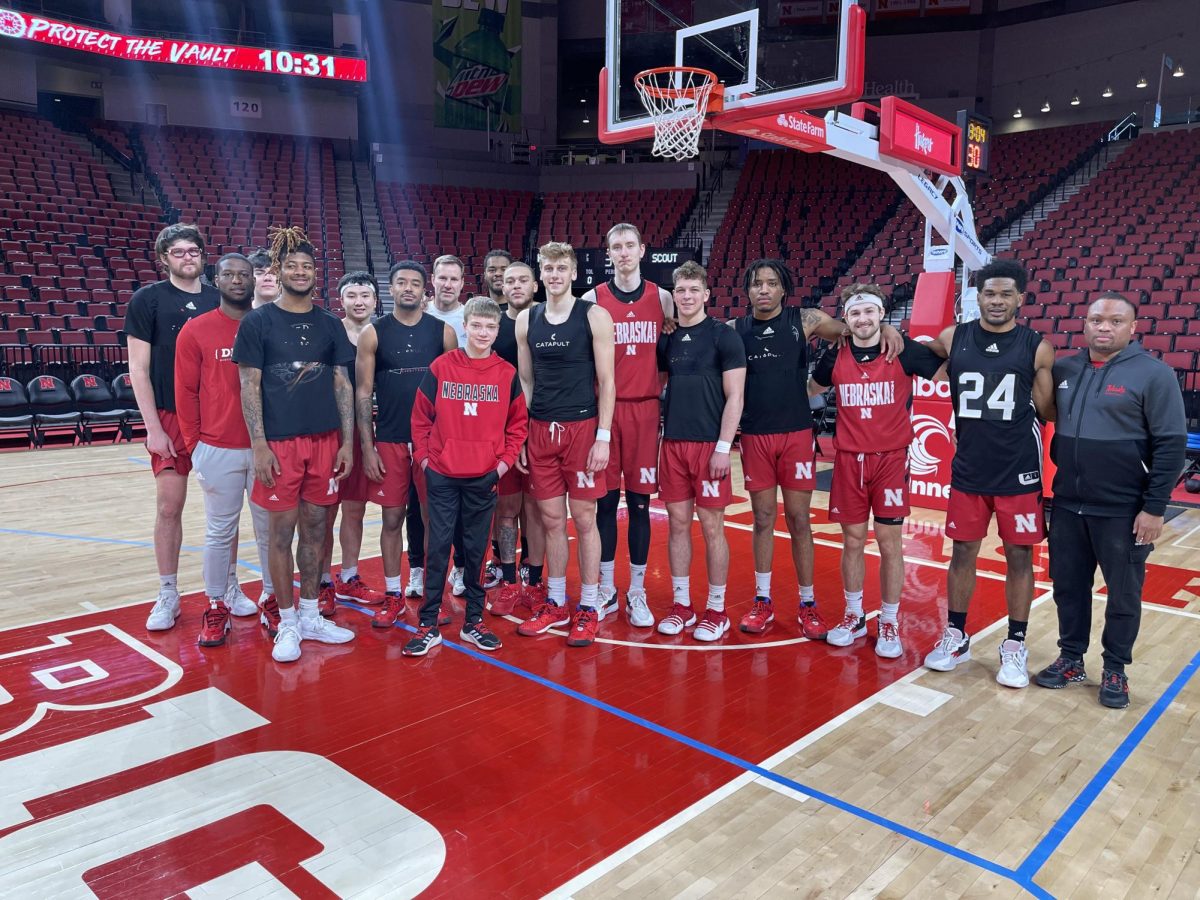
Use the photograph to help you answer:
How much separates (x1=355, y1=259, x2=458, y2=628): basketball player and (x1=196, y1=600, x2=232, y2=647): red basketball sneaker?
2.46 feet

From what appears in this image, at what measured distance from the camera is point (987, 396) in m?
3.78

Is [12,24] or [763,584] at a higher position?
[12,24]

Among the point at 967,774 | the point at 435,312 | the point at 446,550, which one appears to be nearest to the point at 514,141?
the point at 435,312

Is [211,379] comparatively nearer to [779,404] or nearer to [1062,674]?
[779,404]

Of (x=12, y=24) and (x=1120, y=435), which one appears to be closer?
(x=1120, y=435)

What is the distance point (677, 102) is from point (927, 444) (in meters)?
3.85

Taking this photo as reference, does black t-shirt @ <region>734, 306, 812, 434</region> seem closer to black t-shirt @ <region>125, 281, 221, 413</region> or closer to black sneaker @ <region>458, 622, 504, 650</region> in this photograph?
black sneaker @ <region>458, 622, 504, 650</region>

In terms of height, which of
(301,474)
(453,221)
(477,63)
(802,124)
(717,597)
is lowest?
(717,597)

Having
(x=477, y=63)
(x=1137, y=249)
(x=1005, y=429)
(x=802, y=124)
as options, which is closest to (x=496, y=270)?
(x=1005, y=429)

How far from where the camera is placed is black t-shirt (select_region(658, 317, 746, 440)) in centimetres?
421

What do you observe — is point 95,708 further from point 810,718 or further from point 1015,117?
point 1015,117

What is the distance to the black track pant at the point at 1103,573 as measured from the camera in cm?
355

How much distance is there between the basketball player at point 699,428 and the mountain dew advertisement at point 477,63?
801 inches

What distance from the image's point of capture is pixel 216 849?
8.38ft
